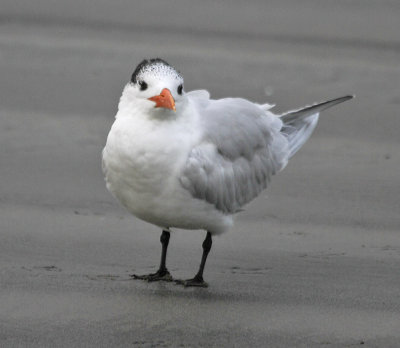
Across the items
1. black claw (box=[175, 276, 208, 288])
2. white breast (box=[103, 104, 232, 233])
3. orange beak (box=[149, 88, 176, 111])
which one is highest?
orange beak (box=[149, 88, 176, 111])

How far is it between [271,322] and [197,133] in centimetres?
101

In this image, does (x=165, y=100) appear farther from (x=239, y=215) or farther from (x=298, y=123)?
(x=298, y=123)

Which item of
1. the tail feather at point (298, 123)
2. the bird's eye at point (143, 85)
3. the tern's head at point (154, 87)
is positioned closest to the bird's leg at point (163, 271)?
the tern's head at point (154, 87)

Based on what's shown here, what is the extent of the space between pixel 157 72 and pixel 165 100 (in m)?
0.18

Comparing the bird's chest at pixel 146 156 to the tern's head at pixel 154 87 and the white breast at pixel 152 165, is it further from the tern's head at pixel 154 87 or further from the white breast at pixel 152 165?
the tern's head at pixel 154 87

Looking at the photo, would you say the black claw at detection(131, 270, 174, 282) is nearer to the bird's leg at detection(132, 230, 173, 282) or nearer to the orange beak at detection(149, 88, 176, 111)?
the bird's leg at detection(132, 230, 173, 282)

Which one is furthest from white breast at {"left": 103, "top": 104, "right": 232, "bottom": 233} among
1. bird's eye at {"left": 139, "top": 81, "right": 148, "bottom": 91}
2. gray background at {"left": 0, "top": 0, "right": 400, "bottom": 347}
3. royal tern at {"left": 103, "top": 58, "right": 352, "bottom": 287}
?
gray background at {"left": 0, "top": 0, "right": 400, "bottom": 347}

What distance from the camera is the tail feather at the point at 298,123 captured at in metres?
6.07

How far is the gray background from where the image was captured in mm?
4426

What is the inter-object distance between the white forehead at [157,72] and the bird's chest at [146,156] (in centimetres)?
21

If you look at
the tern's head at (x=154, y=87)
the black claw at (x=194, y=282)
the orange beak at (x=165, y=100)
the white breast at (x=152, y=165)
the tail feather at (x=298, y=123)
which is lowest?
the black claw at (x=194, y=282)

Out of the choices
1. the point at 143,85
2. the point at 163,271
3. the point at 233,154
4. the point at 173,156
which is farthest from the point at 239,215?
the point at 143,85

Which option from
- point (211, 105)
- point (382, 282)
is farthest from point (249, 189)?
point (382, 282)

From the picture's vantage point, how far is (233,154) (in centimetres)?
530
